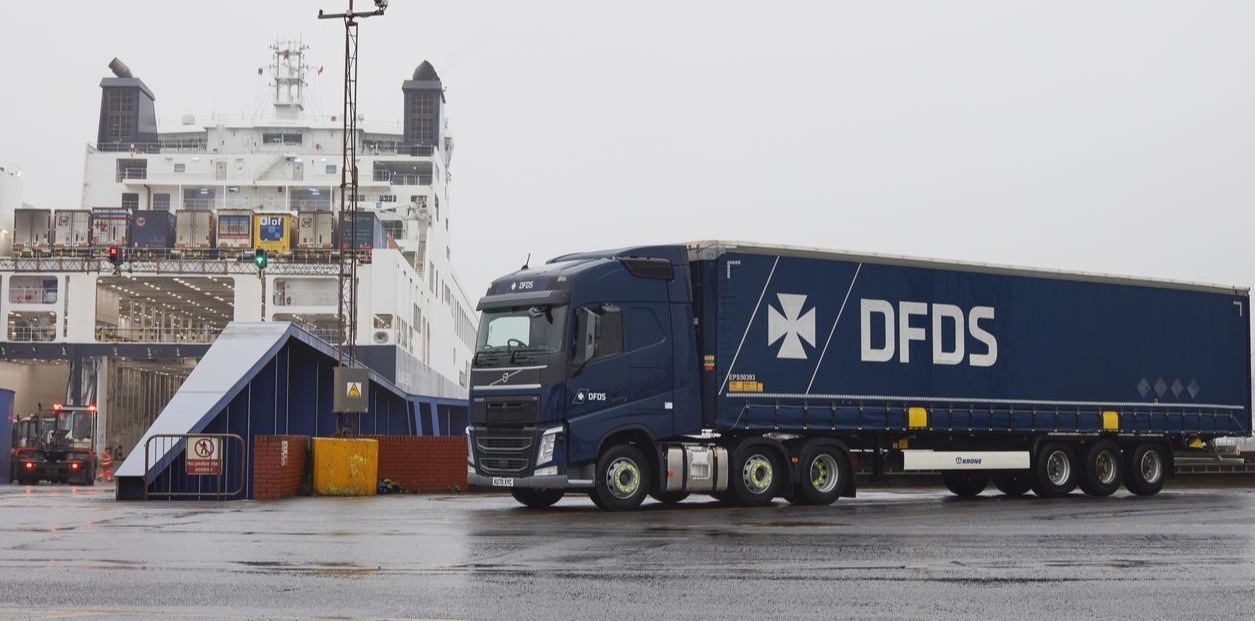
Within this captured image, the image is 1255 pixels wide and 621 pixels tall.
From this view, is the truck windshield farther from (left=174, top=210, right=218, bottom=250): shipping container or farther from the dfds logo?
(left=174, top=210, right=218, bottom=250): shipping container

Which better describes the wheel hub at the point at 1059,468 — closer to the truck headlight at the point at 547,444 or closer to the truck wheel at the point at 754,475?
the truck wheel at the point at 754,475

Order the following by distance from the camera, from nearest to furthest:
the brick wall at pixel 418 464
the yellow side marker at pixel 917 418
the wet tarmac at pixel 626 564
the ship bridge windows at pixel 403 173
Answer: the wet tarmac at pixel 626 564 < the yellow side marker at pixel 917 418 < the brick wall at pixel 418 464 < the ship bridge windows at pixel 403 173

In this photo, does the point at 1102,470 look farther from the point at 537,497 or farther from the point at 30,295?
the point at 30,295

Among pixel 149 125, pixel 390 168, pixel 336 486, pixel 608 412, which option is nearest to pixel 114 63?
pixel 149 125

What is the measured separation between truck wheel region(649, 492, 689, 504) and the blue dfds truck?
0.07m

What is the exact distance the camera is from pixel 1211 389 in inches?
1037

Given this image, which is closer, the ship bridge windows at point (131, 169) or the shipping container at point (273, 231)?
the shipping container at point (273, 231)

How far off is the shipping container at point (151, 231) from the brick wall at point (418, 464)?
47989 millimetres

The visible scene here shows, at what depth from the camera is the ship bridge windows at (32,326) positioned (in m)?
72.9

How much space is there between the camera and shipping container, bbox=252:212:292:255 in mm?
71812

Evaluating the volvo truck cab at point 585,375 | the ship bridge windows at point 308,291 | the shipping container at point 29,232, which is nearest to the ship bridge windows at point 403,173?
the ship bridge windows at point 308,291

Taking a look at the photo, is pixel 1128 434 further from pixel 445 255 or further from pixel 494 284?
pixel 445 255

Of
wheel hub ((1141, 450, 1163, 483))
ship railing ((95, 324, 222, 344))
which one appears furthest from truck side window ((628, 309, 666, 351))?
ship railing ((95, 324, 222, 344))

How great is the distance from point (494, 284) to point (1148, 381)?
12455 millimetres
